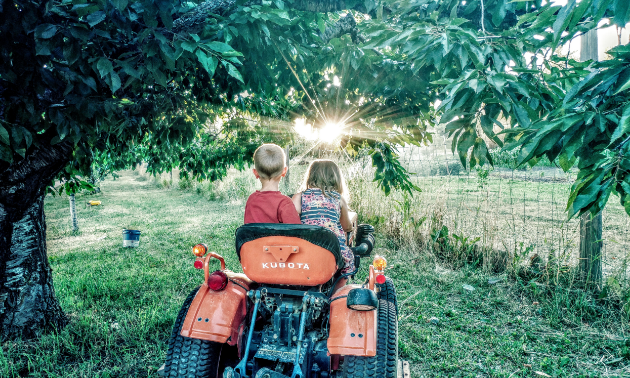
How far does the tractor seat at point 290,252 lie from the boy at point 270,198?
10.9 inches

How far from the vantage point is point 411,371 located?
280cm

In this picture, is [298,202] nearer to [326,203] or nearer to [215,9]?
[326,203]

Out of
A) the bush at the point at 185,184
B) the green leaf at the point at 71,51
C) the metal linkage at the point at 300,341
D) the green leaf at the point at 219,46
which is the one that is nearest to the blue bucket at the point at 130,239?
the green leaf at the point at 71,51

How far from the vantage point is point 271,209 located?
7.48 ft

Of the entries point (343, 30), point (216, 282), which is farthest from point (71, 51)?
point (343, 30)

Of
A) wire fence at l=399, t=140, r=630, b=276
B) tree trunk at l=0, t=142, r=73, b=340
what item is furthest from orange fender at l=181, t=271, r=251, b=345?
wire fence at l=399, t=140, r=630, b=276

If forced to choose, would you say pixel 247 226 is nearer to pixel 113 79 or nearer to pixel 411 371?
pixel 113 79

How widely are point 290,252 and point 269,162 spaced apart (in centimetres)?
66

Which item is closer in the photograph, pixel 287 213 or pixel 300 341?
pixel 300 341

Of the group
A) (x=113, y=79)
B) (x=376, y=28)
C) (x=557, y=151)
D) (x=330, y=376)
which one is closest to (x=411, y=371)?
(x=330, y=376)

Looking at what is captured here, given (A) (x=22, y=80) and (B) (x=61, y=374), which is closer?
(A) (x=22, y=80)

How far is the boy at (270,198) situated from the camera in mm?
2277

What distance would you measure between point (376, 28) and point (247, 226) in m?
1.23

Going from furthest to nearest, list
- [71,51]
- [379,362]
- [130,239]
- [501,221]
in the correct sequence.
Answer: [130,239] → [501,221] → [379,362] → [71,51]
